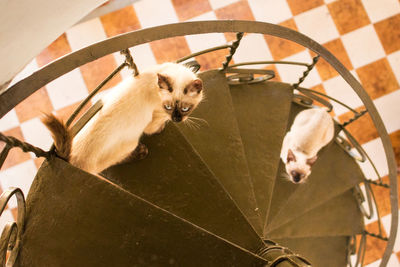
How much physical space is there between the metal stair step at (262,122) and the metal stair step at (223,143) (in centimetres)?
24

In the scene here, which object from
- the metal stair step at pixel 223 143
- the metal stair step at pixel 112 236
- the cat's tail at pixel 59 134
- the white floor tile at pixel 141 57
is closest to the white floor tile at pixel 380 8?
the metal stair step at pixel 223 143

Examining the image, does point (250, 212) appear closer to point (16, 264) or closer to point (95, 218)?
point (95, 218)

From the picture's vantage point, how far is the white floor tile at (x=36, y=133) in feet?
11.2

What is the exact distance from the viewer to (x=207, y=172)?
204 cm

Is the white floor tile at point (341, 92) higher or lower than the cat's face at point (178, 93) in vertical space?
lower

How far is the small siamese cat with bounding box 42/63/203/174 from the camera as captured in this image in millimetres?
1730

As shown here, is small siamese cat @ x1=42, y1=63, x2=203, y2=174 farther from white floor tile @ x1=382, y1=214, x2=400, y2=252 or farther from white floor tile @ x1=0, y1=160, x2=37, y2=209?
white floor tile @ x1=382, y1=214, x2=400, y2=252

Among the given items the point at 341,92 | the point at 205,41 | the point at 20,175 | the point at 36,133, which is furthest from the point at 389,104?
the point at 20,175

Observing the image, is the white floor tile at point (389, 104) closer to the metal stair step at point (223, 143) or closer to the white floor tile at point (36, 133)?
the metal stair step at point (223, 143)

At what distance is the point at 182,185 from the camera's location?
2.00 m

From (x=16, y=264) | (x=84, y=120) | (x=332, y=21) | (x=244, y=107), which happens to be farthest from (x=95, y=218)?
(x=332, y=21)

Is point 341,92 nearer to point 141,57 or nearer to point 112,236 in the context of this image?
point 141,57

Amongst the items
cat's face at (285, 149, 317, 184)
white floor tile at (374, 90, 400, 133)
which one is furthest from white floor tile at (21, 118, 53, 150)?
white floor tile at (374, 90, 400, 133)

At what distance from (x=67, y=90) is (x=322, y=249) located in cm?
277
